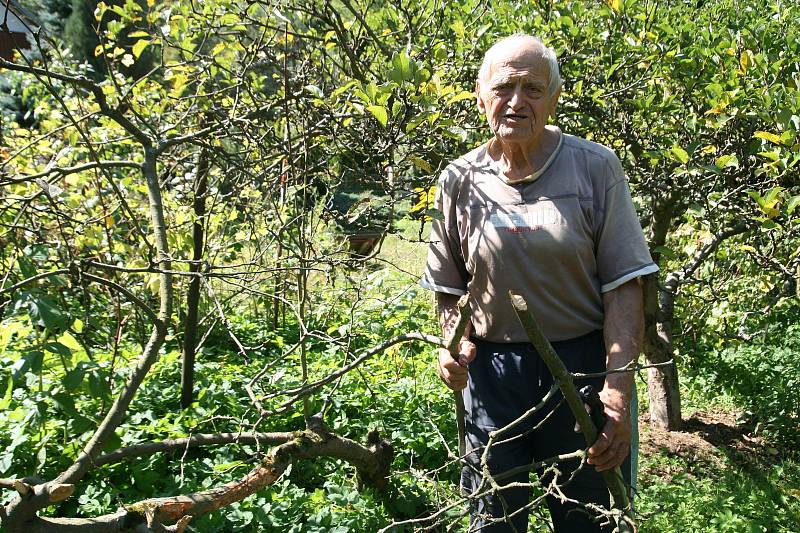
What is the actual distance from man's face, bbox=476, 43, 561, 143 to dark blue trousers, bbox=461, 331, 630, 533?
2.23 feet

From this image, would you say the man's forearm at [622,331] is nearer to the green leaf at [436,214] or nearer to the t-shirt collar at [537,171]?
the t-shirt collar at [537,171]

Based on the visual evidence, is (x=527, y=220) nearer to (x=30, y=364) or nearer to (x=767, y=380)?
(x=30, y=364)

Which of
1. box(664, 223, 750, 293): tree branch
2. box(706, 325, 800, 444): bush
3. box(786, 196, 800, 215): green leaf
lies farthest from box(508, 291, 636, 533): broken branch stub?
box(706, 325, 800, 444): bush

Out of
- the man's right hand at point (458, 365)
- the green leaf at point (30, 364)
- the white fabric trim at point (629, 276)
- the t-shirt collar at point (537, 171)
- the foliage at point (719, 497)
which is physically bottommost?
the foliage at point (719, 497)

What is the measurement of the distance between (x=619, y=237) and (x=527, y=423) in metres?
0.67

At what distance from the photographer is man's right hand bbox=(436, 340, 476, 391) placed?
87.6 inches

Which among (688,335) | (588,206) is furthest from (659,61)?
(688,335)

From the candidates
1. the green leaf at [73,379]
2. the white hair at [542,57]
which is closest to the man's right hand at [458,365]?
the white hair at [542,57]

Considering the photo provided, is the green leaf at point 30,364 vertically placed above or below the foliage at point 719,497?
above

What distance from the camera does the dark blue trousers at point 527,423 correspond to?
2.26 metres

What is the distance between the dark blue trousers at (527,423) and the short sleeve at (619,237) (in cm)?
23

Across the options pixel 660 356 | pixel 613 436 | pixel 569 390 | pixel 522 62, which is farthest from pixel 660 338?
pixel 569 390

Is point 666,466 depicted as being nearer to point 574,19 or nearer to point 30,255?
point 574,19

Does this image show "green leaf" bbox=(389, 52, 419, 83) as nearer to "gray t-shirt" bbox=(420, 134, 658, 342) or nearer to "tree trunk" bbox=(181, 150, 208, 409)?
"gray t-shirt" bbox=(420, 134, 658, 342)
